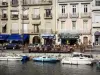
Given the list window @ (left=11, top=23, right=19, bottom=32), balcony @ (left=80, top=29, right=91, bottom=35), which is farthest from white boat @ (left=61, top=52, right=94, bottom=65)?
window @ (left=11, top=23, right=19, bottom=32)

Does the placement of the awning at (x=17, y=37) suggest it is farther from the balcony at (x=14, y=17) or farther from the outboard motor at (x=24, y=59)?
the outboard motor at (x=24, y=59)

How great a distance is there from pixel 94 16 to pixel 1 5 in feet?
73.6

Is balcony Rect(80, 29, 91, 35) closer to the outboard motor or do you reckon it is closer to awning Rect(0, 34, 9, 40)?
the outboard motor

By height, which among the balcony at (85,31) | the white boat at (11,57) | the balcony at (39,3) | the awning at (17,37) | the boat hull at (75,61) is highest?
the balcony at (39,3)

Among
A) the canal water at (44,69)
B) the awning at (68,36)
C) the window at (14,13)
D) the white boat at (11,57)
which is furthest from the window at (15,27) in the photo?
the canal water at (44,69)

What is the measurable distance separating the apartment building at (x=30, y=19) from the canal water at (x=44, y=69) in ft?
57.8

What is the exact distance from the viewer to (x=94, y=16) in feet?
252

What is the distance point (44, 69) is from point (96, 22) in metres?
24.4

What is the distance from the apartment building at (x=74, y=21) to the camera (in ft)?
256

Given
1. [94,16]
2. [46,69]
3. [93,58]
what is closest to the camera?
[46,69]

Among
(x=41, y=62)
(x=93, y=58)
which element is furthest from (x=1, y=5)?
(x=93, y=58)

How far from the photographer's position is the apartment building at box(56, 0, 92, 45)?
7806 centimetres

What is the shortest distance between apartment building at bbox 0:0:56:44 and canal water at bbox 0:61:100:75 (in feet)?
57.8

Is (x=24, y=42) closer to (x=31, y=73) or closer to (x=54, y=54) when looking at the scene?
(x=54, y=54)
